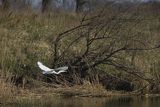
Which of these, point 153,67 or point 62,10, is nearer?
point 153,67

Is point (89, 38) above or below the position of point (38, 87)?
above

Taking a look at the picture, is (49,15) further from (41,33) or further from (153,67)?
(153,67)

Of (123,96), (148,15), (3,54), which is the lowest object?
(123,96)

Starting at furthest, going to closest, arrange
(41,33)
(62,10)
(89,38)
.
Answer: (62,10), (41,33), (89,38)

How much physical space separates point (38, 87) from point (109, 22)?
4.03 meters

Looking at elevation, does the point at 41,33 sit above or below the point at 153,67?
above

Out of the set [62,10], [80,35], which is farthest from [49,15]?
[80,35]

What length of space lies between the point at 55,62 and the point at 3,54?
216 centimetres

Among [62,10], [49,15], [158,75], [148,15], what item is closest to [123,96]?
[158,75]

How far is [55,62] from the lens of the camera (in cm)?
2503

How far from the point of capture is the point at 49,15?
105 ft

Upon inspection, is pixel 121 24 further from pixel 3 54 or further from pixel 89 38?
pixel 3 54

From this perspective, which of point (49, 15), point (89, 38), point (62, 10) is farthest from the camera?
point (62, 10)

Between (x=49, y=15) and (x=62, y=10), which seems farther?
(x=62, y=10)
